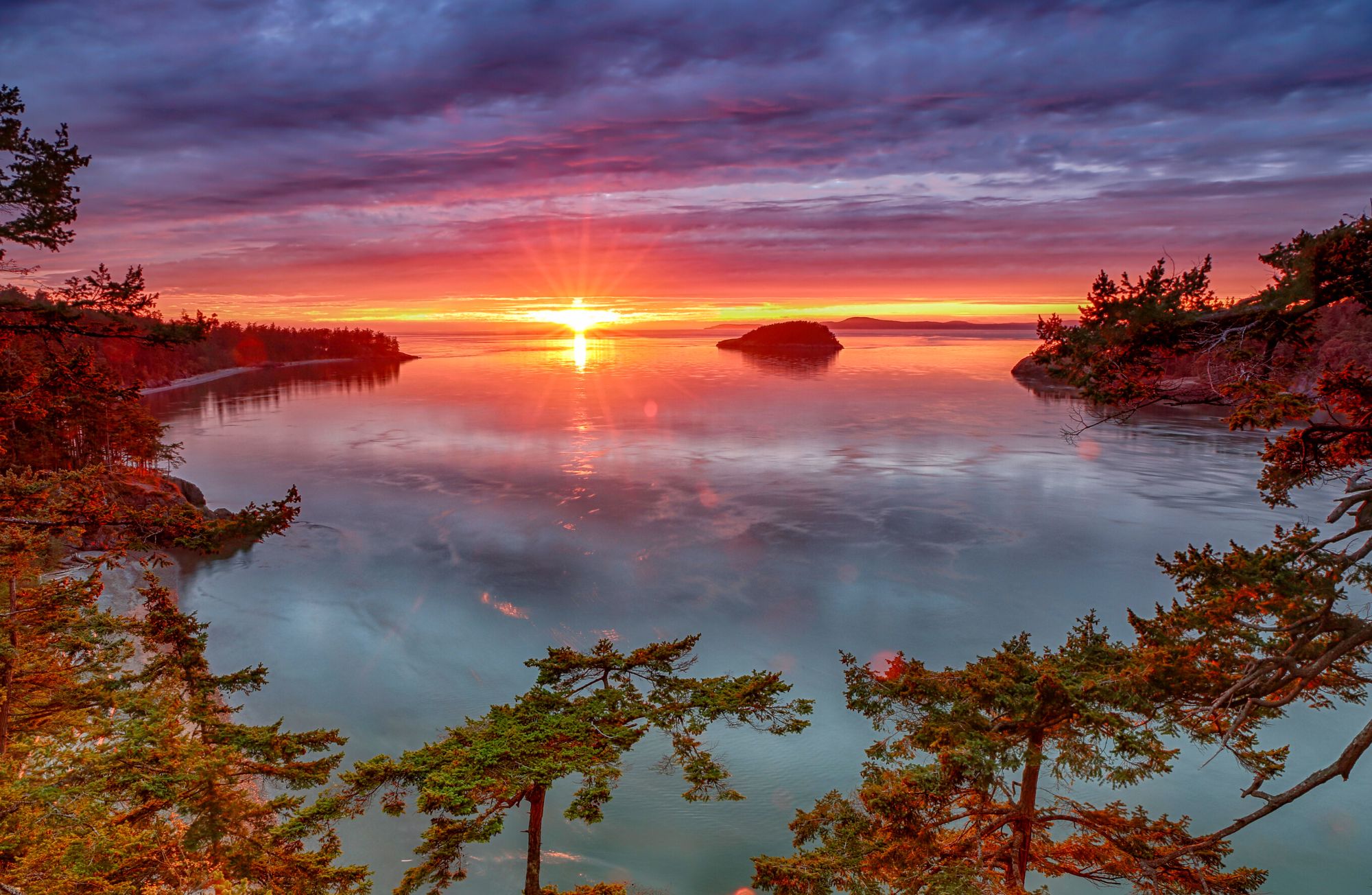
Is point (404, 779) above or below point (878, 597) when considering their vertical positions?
above

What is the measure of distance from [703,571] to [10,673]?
94.5 feet

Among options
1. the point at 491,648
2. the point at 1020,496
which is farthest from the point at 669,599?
the point at 1020,496

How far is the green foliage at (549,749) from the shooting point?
30.1 feet

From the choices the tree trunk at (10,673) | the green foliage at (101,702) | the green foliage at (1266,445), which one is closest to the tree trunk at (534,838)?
the green foliage at (101,702)

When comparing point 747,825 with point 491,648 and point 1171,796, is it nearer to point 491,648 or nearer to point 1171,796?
point 1171,796

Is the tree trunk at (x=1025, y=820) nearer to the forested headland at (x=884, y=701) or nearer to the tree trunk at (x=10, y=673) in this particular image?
the forested headland at (x=884, y=701)

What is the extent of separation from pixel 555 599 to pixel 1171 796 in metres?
23.8

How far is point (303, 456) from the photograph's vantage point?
70.2 m

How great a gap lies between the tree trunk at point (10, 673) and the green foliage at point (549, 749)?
7077 mm

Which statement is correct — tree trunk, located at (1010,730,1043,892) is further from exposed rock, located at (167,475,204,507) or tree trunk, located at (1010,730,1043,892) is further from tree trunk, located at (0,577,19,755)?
exposed rock, located at (167,475,204,507)

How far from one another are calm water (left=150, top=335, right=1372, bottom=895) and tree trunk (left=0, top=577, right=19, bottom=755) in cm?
768

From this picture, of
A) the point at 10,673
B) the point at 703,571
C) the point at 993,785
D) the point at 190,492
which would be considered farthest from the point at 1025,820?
the point at 190,492

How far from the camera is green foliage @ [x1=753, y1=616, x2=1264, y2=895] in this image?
31.0 ft

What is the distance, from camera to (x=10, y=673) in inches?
496
